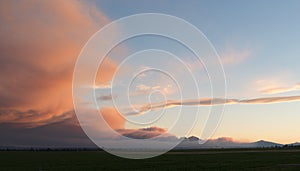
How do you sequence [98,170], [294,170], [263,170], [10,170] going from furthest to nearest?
[10,170]
[98,170]
[263,170]
[294,170]

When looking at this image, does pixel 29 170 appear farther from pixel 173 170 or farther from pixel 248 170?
pixel 248 170

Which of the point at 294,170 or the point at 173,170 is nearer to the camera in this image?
the point at 294,170

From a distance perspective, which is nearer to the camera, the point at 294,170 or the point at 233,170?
the point at 294,170

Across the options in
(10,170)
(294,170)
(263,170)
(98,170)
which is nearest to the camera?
(294,170)

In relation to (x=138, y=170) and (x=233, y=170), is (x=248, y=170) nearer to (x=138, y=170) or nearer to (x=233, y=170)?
(x=233, y=170)

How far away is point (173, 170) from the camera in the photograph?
5156 centimetres

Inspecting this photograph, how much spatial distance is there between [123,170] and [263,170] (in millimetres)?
18087

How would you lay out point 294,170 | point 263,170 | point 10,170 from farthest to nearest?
1. point 10,170
2. point 263,170
3. point 294,170

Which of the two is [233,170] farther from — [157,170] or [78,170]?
[78,170]

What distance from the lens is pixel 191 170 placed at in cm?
5188

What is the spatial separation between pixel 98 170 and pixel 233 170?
1814 cm

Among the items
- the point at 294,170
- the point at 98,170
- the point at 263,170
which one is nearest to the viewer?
the point at 294,170

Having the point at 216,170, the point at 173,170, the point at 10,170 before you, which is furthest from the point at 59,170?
the point at 216,170

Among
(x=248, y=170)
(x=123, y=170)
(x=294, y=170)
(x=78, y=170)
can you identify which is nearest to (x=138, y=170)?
(x=123, y=170)
